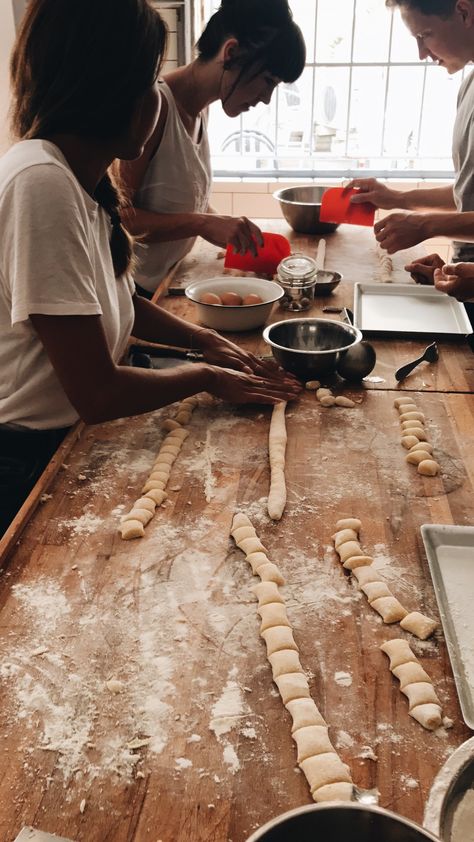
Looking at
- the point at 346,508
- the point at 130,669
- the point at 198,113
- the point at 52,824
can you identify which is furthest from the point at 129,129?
the point at 198,113

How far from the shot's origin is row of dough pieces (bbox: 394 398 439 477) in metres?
1.48

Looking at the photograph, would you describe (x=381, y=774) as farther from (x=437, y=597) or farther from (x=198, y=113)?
(x=198, y=113)

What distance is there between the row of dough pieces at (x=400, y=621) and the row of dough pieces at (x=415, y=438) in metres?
0.26

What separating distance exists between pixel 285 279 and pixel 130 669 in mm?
1686

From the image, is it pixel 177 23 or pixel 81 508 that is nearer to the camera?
pixel 81 508

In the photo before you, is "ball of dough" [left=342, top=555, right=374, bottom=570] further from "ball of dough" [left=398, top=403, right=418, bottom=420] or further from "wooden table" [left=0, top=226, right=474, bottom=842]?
"ball of dough" [left=398, top=403, right=418, bottom=420]

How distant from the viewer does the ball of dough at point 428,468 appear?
148cm

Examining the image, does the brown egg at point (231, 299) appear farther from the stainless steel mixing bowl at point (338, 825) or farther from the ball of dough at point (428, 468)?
the stainless steel mixing bowl at point (338, 825)

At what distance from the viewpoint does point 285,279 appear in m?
2.40

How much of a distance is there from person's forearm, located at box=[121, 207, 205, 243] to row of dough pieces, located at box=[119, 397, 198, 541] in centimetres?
100

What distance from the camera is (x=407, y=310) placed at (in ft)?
7.91

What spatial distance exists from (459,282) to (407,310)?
0.68 ft

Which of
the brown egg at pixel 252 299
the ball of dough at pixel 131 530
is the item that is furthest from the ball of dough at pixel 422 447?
the brown egg at pixel 252 299

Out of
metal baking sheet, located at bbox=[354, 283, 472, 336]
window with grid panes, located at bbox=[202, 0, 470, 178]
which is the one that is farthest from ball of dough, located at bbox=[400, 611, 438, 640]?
window with grid panes, located at bbox=[202, 0, 470, 178]
